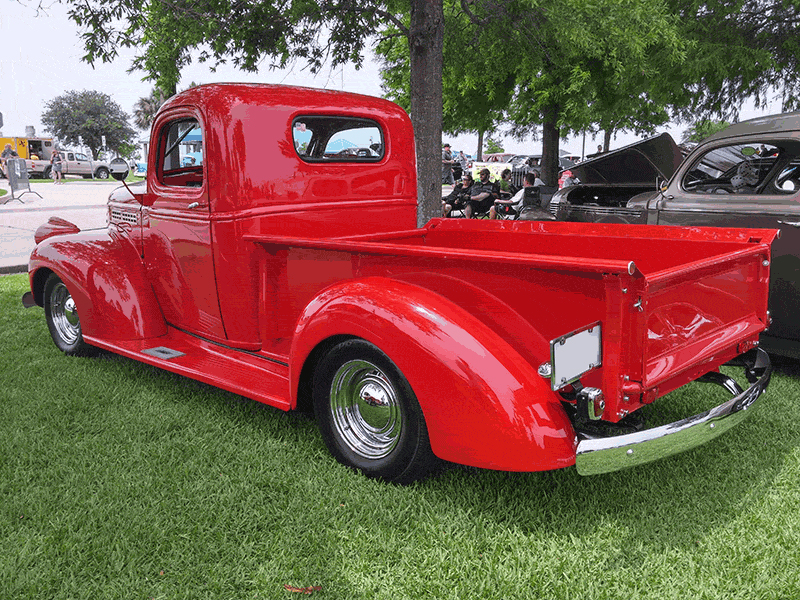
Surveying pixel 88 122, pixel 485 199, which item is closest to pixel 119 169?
pixel 485 199

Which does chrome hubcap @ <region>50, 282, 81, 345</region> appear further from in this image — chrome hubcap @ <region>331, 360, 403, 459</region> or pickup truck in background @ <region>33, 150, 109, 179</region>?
pickup truck in background @ <region>33, 150, 109, 179</region>

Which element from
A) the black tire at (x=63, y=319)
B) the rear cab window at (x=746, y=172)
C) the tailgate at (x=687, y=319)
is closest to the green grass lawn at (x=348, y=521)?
the tailgate at (x=687, y=319)

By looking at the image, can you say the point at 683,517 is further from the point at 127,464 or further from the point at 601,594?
the point at 127,464

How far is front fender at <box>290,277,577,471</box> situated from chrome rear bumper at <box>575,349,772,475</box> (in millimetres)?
95

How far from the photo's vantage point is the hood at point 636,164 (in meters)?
6.43

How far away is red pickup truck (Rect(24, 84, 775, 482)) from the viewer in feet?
7.86

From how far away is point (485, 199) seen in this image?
12.3m

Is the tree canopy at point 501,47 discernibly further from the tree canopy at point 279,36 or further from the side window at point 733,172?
the side window at point 733,172

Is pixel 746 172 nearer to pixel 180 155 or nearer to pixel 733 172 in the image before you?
pixel 733 172

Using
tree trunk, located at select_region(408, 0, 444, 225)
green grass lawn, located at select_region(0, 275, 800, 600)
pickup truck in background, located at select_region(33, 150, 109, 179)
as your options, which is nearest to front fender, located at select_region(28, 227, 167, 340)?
green grass lawn, located at select_region(0, 275, 800, 600)

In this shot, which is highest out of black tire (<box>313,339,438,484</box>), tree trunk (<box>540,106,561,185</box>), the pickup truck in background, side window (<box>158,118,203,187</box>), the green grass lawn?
the pickup truck in background

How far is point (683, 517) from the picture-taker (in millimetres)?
2670

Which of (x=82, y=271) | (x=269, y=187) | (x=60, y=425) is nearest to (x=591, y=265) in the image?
(x=269, y=187)

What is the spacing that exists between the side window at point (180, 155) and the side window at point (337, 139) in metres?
0.65
